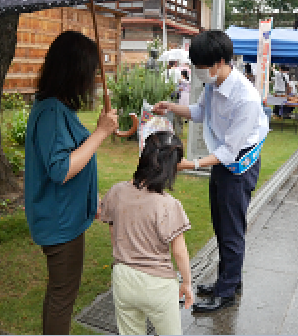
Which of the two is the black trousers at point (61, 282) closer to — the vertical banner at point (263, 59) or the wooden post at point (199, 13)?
the vertical banner at point (263, 59)

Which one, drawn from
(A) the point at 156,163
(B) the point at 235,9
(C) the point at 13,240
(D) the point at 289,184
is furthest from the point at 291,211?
(B) the point at 235,9

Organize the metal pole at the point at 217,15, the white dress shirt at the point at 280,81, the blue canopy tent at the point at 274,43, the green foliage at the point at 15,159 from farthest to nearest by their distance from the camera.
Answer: the white dress shirt at the point at 280,81 → the blue canopy tent at the point at 274,43 → the metal pole at the point at 217,15 → the green foliage at the point at 15,159

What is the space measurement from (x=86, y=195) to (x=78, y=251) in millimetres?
292

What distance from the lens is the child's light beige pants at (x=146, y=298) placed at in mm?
2029

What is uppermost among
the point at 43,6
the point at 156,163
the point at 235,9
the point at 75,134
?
the point at 235,9

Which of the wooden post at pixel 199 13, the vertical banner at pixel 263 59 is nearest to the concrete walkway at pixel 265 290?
the vertical banner at pixel 263 59

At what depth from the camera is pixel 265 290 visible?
12.1 ft

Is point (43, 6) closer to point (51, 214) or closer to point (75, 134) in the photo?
point (75, 134)

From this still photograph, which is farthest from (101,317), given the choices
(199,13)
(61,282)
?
(199,13)

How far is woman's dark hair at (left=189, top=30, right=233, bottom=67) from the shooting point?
272 centimetres

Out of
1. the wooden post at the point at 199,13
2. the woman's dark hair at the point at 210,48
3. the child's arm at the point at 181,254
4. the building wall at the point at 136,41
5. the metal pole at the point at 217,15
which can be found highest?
the wooden post at the point at 199,13

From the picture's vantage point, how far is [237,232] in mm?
3160

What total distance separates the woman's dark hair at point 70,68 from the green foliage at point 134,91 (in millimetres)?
7120

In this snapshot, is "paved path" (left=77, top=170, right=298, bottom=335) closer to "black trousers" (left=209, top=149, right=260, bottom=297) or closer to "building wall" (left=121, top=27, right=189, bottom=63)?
"black trousers" (left=209, top=149, right=260, bottom=297)
